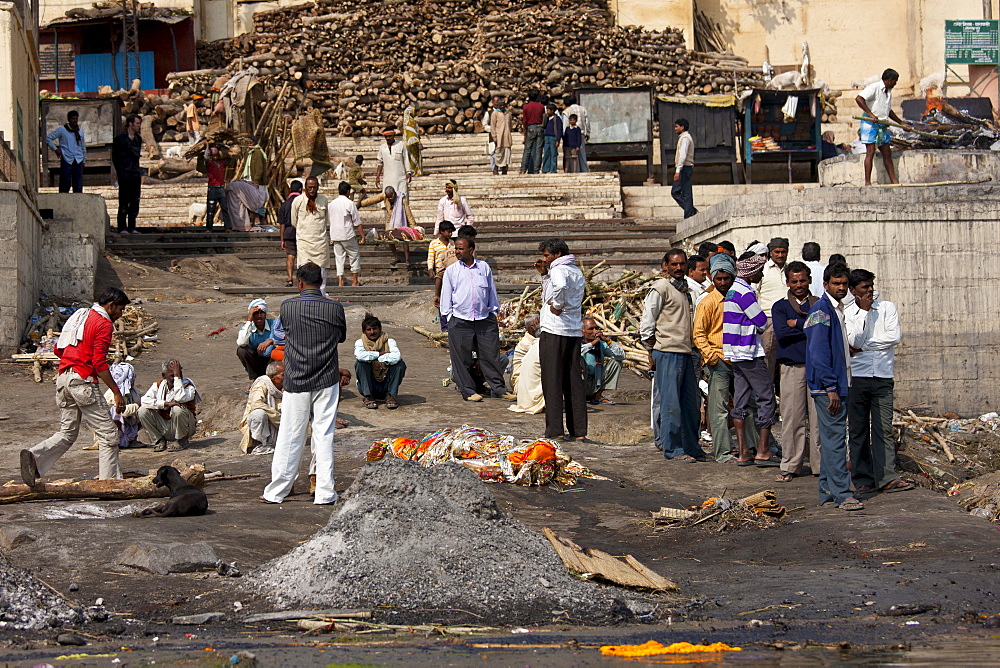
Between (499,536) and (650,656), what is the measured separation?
62.2 inches

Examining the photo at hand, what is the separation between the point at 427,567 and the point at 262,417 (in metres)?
4.64

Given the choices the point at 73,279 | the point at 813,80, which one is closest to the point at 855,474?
the point at 73,279

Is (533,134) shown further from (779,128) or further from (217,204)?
(217,204)

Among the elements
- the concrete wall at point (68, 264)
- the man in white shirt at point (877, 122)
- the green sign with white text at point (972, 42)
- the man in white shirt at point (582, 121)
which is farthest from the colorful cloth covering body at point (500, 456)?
the green sign with white text at point (972, 42)

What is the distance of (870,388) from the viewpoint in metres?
8.93

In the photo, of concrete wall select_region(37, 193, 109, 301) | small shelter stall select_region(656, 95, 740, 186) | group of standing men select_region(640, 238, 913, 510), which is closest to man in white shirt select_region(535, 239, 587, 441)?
group of standing men select_region(640, 238, 913, 510)

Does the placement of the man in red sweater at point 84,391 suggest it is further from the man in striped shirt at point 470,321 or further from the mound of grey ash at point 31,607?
the man in striped shirt at point 470,321

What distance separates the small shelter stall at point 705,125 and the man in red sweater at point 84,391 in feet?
56.4

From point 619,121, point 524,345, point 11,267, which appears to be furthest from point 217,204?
point 524,345

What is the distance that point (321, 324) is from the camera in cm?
823

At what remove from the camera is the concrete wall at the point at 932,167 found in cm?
1476

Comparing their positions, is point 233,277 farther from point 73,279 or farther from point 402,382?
point 402,382

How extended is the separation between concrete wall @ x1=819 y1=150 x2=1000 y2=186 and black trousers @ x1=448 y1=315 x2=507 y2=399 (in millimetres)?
5747

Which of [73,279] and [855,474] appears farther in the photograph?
[73,279]
